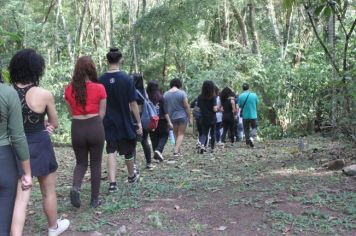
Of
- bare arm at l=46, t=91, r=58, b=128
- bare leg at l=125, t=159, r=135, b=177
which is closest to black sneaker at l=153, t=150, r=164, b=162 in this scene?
bare leg at l=125, t=159, r=135, b=177

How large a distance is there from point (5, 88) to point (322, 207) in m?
3.69

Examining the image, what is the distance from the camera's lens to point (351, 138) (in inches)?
305

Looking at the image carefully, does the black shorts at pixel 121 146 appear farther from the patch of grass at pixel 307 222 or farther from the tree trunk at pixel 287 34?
the tree trunk at pixel 287 34

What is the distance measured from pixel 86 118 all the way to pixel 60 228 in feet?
4.36

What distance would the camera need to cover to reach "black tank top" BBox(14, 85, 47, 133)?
4.43 m

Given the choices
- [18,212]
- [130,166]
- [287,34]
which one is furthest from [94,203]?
[287,34]

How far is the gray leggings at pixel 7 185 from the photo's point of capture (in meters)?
3.40

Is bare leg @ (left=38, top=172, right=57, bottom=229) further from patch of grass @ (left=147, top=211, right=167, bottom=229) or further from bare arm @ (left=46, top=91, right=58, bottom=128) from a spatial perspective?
patch of grass @ (left=147, top=211, right=167, bottom=229)

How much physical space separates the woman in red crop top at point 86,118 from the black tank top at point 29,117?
0.92 m

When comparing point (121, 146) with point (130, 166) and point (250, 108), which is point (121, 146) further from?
point (250, 108)

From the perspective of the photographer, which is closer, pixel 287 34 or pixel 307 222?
pixel 307 222

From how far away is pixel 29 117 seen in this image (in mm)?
→ 4504

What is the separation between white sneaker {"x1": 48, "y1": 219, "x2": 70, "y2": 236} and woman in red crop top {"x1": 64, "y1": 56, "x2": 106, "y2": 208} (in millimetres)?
655

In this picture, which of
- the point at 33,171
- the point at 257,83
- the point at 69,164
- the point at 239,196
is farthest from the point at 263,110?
the point at 33,171
